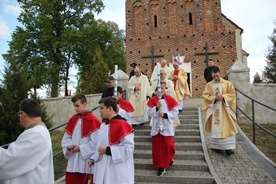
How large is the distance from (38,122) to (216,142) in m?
4.53

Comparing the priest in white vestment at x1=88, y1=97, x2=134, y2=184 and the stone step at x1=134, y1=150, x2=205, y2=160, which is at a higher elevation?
the priest in white vestment at x1=88, y1=97, x2=134, y2=184

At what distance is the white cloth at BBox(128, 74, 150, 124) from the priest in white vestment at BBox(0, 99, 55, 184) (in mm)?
5473

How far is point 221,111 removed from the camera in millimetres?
5855

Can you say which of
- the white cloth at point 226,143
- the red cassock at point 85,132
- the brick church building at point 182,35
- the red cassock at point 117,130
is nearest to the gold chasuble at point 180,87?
the white cloth at point 226,143

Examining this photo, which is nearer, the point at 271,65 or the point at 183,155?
the point at 183,155

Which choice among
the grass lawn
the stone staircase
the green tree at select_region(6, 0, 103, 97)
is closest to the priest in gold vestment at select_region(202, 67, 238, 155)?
the stone staircase

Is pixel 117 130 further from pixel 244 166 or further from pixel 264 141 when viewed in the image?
pixel 264 141

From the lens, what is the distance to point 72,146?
12.3 ft

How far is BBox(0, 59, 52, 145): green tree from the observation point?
652 centimetres

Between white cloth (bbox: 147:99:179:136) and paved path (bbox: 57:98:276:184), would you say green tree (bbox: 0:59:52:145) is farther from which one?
paved path (bbox: 57:98:276:184)

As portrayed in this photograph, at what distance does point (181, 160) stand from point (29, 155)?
4110 millimetres

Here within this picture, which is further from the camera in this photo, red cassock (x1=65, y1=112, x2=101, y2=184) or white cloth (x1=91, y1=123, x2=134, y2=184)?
red cassock (x1=65, y1=112, x2=101, y2=184)

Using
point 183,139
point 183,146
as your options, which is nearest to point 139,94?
point 183,139

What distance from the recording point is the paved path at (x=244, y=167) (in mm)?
4527
